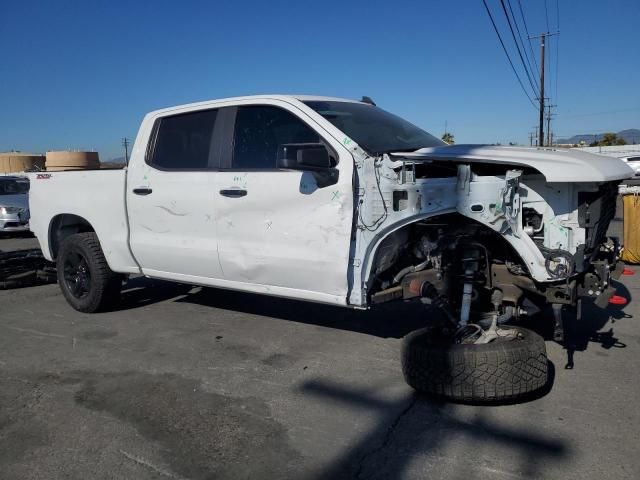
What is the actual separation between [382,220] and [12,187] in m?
14.0

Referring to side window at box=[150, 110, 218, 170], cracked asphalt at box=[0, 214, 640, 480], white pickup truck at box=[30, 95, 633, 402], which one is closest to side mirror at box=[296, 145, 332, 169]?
white pickup truck at box=[30, 95, 633, 402]

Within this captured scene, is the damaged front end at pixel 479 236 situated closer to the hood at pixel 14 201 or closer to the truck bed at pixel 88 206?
the truck bed at pixel 88 206

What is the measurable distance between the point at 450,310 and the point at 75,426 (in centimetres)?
261

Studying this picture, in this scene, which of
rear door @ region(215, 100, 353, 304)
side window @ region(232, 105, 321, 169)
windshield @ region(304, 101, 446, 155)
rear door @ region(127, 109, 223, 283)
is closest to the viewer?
rear door @ region(215, 100, 353, 304)

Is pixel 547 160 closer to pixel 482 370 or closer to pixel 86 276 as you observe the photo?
pixel 482 370

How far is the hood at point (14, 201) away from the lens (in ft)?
45.1

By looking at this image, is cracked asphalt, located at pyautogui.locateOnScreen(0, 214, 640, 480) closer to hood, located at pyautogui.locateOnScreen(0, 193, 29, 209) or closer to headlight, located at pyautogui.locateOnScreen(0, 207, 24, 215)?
headlight, located at pyautogui.locateOnScreen(0, 207, 24, 215)

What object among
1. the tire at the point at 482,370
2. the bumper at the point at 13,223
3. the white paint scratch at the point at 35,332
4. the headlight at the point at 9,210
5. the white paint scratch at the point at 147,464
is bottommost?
the white paint scratch at the point at 147,464

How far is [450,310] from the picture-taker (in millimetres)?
4148

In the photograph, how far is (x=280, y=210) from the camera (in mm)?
4328

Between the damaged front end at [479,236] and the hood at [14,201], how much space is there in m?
12.4

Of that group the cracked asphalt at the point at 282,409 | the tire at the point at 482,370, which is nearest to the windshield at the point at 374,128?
the tire at the point at 482,370

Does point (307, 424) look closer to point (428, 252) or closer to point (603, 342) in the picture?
point (428, 252)

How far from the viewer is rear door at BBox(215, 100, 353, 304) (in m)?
4.04
